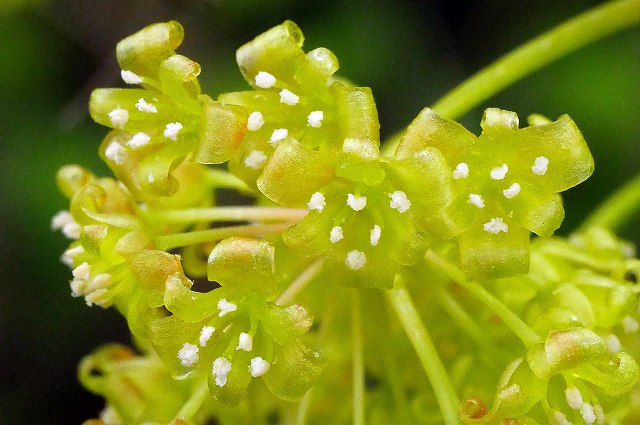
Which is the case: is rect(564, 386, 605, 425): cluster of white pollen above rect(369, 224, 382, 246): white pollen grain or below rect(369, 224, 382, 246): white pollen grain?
below

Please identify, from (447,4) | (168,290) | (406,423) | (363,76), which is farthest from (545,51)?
(447,4)

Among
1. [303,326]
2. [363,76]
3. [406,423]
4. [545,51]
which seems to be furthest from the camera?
[363,76]

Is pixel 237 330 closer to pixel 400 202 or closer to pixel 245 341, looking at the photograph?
pixel 245 341

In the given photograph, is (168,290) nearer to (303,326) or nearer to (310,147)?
(303,326)

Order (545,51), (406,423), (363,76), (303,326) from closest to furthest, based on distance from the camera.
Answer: (303,326)
(406,423)
(545,51)
(363,76)

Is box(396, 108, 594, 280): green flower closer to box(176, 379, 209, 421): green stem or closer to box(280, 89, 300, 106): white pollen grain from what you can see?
box(280, 89, 300, 106): white pollen grain

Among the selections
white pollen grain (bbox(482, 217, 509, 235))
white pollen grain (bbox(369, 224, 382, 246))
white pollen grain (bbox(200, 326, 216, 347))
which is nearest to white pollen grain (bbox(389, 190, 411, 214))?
white pollen grain (bbox(369, 224, 382, 246))

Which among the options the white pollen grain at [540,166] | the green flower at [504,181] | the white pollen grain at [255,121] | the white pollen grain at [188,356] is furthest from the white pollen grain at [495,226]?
the white pollen grain at [188,356]

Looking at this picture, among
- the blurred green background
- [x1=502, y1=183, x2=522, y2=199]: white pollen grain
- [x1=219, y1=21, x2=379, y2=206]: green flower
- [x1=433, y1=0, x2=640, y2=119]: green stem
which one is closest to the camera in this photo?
[x1=219, y1=21, x2=379, y2=206]: green flower
